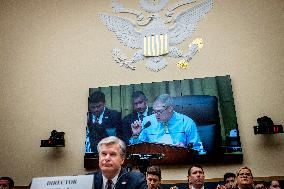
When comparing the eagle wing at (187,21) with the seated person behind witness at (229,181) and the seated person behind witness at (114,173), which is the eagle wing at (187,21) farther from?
the seated person behind witness at (114,173)

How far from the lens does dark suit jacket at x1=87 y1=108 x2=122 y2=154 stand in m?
7.23

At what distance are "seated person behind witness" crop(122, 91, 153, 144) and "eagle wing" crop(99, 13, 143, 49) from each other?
4.99ft

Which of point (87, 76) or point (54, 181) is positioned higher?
point (87, 76)

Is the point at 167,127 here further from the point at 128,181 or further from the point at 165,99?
the point at 128,181

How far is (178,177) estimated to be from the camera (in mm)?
6871

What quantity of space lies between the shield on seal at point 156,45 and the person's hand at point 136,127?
176cm

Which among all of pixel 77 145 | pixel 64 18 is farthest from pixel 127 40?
pixel 77 145

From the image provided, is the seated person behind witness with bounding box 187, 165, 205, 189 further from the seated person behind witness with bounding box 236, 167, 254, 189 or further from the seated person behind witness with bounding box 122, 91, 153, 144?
the seated person behind witness with bounding box 122, 91, 153, 144

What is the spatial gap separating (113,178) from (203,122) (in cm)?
461

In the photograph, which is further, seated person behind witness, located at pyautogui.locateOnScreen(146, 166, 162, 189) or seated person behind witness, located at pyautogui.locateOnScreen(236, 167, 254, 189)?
seated person behind witness, located at pyautogui.locateOnScreen(236, 167, 254, 189)

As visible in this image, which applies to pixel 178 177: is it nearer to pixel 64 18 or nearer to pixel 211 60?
pixel 211 60

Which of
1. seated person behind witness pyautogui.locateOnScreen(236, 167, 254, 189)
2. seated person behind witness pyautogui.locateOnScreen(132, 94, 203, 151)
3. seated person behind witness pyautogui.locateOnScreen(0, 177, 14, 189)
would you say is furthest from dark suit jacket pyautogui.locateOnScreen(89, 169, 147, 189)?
seated person behind witness pyautogui.locateOnScreen(132, 94, 203, 151)

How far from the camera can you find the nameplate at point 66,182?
6.72 ft

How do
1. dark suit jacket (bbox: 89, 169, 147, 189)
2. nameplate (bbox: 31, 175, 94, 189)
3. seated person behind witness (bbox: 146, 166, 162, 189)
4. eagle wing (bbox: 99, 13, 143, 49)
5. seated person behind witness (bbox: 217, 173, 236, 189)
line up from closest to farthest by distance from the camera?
nameplate (bbox: 31, 175, 94, 189)
dark suit jacket (bbox: 89, 169, 147, 189)
seated person behind witness (bbox: 146, 166, 162, 189)
seated person behind witness (bbox: 217, 173, 236, 189)
eagle wing (bbox: 99, 13, 143, 49)
